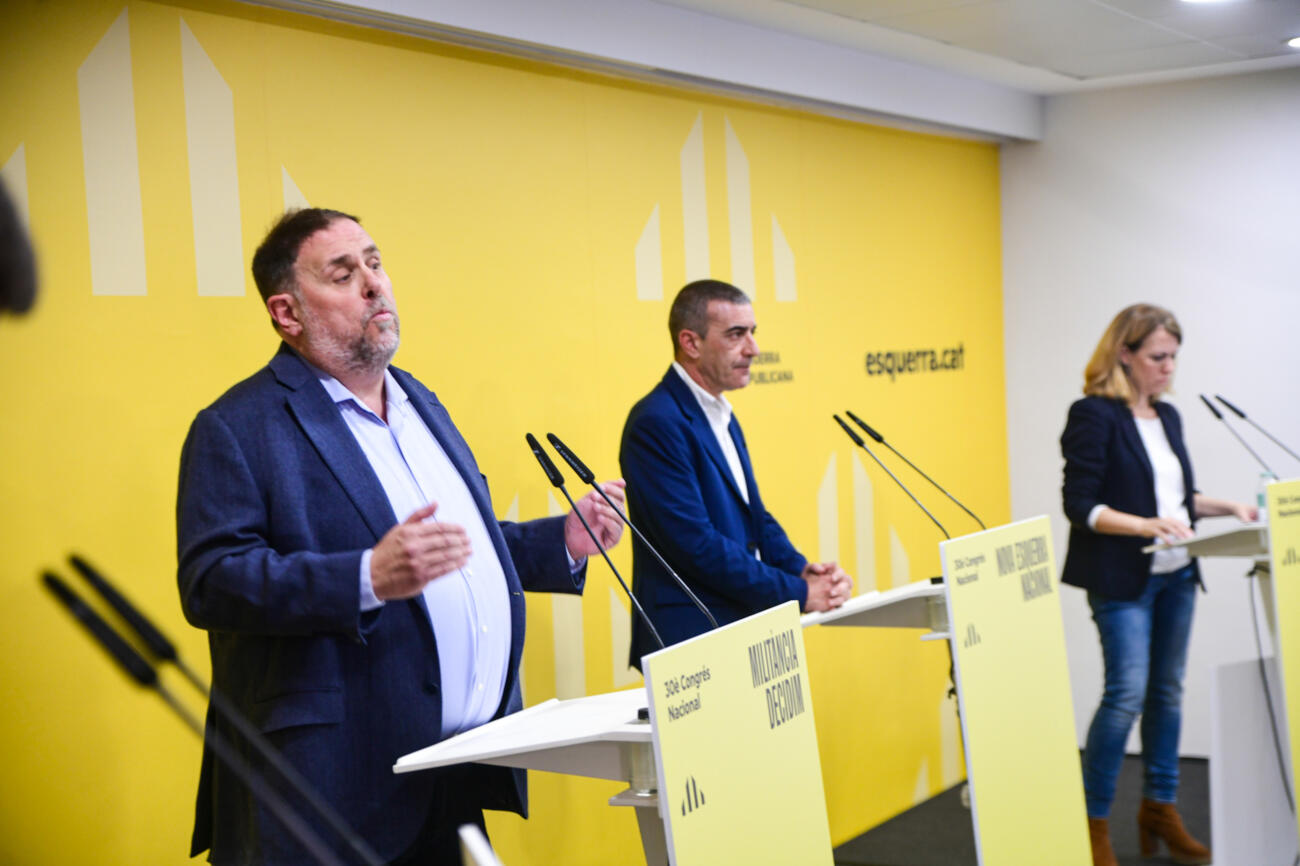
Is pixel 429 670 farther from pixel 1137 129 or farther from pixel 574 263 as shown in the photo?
pixel 1137 129

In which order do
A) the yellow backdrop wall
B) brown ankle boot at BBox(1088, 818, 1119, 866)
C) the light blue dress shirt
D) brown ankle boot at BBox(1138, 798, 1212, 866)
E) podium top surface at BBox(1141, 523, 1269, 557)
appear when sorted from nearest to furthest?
the light blue dress shirt → the yellow backdrop wall → podium top surface at BBox(1141, 523, 1269, 557) → brown ankle boot at BBox(1088, 818, 1119, 866) → brown ankle boot at BBox(1138, 798, 1212, 866)

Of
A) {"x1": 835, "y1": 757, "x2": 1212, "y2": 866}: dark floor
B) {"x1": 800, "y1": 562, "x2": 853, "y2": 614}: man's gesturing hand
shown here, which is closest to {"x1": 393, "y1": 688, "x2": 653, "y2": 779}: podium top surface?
{"x1": 800, "y1": 562, "x2": 853, "y2": 614}: man's gesturing hand

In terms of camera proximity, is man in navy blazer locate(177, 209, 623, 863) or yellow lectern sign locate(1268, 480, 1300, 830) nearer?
man in navy blazer locate(177, 209, 623, 863)

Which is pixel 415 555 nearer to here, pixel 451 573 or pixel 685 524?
pixel 451 573

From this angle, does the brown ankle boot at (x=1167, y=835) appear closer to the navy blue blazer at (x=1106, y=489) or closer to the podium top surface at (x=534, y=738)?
the navy blue blazer at (x=1106, y=489)

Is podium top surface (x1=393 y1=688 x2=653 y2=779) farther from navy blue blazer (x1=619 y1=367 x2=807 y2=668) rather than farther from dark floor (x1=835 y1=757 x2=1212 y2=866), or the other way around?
dark floor (x1=835 y1=757 x2=1212 y2=866)

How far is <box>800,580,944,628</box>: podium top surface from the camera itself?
A: 2930 millimetres

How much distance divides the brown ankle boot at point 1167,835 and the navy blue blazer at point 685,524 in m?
2.08

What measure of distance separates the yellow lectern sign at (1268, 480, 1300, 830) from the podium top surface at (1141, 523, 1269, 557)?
16cm

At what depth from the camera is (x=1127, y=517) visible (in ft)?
13.3

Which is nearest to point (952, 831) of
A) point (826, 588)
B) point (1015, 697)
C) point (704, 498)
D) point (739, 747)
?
point (1015, 697)

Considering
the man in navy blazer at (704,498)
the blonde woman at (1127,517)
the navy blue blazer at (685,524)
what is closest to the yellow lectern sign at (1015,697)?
the man in navy blazer at (704,498)

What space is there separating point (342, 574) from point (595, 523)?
24.1 inches

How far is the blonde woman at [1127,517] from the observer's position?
4.13m
